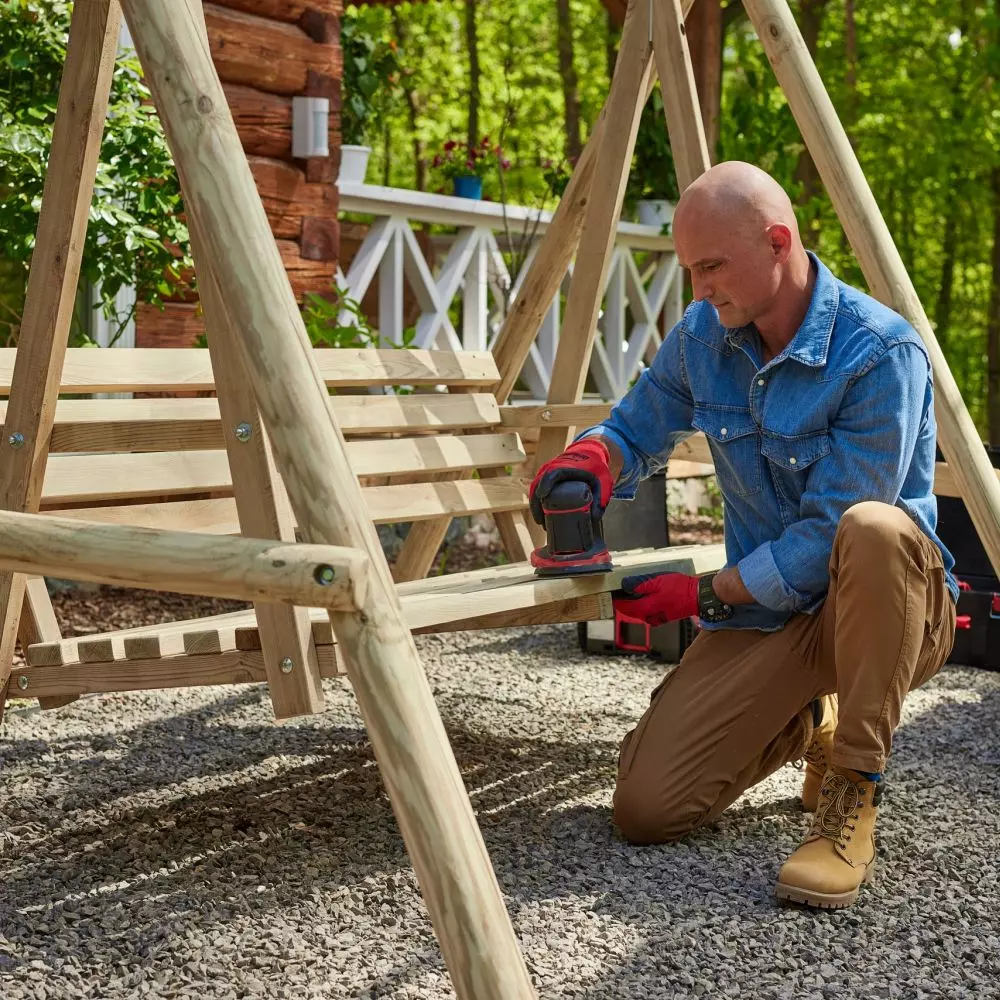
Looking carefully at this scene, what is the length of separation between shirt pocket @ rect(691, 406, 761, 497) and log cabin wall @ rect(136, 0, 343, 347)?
3.37 m

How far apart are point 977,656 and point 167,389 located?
3007 mm

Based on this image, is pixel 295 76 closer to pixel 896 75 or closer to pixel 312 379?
pixel 312 379

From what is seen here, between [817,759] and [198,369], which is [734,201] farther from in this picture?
[198,369]

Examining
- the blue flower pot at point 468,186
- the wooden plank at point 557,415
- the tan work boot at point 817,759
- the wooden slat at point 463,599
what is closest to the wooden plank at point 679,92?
the wooden plank at point 557,415

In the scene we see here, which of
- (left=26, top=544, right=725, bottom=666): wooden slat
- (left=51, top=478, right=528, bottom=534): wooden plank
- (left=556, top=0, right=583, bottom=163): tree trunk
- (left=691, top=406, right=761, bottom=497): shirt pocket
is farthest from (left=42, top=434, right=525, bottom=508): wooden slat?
(left=556, top=0, right=583, bottom=163): tree trunk

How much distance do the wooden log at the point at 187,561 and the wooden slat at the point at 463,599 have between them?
626 millimetres

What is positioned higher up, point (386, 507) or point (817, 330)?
point (817, 330)

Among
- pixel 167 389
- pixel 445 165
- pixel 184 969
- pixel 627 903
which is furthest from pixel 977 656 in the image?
pixel 445 165

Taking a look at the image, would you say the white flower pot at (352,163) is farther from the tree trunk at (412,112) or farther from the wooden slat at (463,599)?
the tree trunk at (412,112)

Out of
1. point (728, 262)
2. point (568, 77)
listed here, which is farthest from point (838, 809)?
point (568, 77)

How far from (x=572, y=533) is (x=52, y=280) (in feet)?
3.93

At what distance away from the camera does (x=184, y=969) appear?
2193 mm

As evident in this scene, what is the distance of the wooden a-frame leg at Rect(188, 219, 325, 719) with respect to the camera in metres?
2.41

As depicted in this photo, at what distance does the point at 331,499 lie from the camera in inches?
71.7
